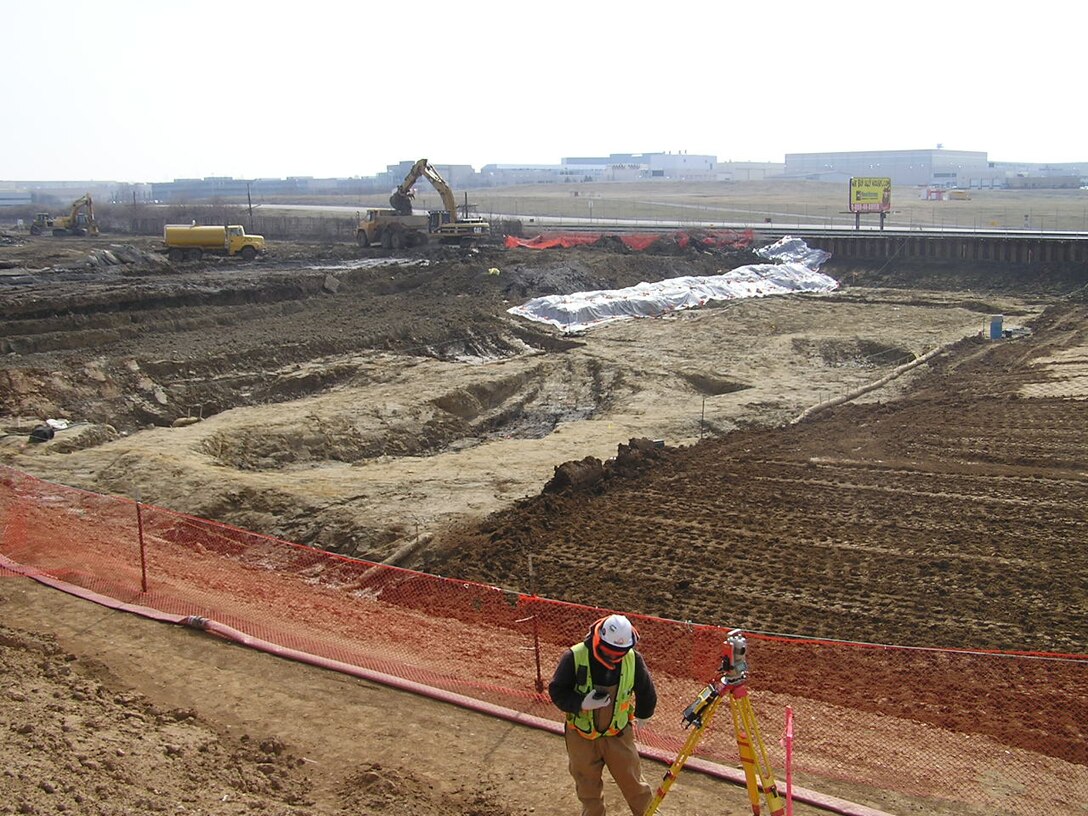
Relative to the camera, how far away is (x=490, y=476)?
1769 centimetres

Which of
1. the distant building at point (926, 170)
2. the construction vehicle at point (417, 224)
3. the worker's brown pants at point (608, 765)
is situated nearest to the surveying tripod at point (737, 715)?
the worker's brown pants at point (608, 765)

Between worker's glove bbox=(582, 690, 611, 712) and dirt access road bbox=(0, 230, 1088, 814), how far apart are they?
150 cm

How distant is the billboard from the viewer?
57438 millimetres

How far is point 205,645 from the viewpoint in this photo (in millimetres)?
9547

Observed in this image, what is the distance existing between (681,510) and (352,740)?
8173 millimetres

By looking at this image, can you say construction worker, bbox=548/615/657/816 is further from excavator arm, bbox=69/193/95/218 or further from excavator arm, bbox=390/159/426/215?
excavator arm, bbox=69/193/95/218

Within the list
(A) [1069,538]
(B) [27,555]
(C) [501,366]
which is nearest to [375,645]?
(B) [27,555]

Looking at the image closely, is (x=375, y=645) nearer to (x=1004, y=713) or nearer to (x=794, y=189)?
(x=1004, y=713)

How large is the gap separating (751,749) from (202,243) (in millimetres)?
46873

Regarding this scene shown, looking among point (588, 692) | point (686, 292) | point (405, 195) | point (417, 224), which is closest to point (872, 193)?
point (686, 292)

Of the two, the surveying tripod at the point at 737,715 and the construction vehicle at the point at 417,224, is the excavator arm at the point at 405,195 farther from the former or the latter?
the surveying tripod at the point at 737,715

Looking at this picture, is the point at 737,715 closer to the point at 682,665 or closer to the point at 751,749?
the point at 751,749

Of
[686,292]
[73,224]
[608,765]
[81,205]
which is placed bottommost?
[686,292]

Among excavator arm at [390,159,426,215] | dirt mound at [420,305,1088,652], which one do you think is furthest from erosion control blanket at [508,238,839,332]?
excavator arm at [390,159,426,215]
